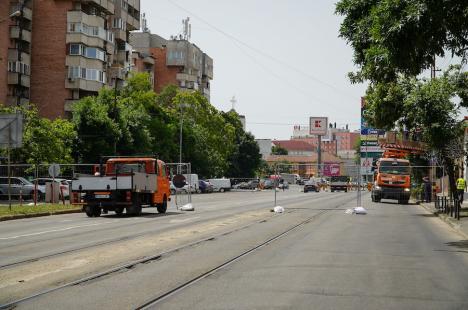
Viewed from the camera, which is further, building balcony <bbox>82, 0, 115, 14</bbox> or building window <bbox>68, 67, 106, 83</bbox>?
building balcony <bbox>82, 0, 115, 14</bbox>

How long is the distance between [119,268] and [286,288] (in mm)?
3128

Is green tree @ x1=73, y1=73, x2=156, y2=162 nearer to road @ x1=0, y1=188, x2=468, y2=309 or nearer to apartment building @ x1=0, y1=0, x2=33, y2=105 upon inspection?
apartment building @ x1=0, y1=0, x2=33, y2=105

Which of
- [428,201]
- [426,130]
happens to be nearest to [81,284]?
[426,130]

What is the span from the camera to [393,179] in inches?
1711

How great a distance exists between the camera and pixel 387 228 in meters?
21.0

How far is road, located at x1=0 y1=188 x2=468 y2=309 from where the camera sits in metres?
8.09

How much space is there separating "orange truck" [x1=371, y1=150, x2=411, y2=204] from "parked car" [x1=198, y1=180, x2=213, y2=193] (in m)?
31.3

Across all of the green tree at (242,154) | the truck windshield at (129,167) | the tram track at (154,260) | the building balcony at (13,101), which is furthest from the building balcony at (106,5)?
the tram track at (154,260)

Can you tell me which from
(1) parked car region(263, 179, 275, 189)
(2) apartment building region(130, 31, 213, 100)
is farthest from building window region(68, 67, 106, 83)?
(2) apartment building region(130, 31, 213, 100)

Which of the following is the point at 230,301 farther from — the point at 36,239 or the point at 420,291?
the point at 36,239

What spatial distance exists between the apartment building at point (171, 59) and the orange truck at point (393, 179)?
68900 mm

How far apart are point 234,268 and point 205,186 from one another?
62.8 metres

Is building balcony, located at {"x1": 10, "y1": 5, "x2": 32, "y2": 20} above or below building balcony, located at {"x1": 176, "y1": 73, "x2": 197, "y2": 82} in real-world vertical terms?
below

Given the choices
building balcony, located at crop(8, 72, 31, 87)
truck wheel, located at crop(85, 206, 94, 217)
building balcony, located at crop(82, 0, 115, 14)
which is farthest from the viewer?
building balcony, located at crop(82, 0, 115, 14)
